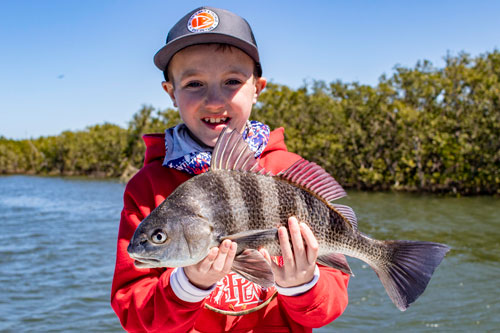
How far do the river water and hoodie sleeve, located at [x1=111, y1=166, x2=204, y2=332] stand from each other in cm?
634

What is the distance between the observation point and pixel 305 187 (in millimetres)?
2107

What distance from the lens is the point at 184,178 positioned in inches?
102

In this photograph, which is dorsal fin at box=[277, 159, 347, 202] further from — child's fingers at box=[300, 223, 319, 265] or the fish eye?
the fish eye

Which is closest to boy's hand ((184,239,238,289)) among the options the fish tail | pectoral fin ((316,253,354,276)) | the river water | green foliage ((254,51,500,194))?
pectoral fin ((316,253,354,276))

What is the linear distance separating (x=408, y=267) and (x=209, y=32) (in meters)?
1.52

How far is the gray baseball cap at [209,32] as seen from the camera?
2.30m

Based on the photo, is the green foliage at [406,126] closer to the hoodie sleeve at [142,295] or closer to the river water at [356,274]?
the river water at [356,274]

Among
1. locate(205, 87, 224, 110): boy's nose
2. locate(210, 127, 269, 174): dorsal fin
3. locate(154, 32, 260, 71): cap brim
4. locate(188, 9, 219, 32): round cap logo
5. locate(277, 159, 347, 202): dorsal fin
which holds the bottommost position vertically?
locate(277, 159, 347, 202): dorsal fin

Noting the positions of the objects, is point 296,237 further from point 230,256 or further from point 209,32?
point 209,32

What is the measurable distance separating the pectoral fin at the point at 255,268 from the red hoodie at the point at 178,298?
1.18 ft

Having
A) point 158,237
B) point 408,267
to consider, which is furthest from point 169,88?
point 408,267

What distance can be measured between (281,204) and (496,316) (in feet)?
26.2

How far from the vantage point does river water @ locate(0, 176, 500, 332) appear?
326 inches

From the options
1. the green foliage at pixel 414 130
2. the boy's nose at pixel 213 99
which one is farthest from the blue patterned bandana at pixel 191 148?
the green foliage at pixel 414 130
